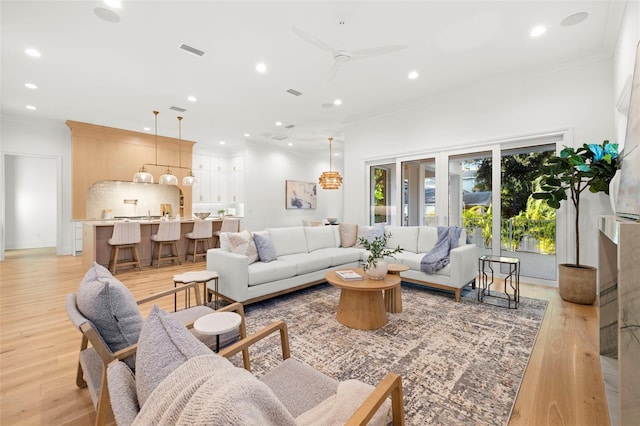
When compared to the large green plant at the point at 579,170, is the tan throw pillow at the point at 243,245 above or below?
below

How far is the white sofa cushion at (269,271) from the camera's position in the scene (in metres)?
3.34

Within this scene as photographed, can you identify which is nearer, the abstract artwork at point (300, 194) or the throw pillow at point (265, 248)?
the throw pillow at point (265, 248)

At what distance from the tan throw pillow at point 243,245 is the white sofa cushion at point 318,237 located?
3.77 ft

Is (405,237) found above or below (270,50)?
below

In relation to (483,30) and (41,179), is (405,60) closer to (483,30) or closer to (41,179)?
(483,30)

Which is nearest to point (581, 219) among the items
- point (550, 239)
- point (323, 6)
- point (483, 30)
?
point (550, 239)

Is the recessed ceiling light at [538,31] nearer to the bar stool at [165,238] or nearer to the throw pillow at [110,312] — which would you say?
the throw pillow at [110,312]

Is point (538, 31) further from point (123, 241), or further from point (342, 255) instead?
point (123, 241)

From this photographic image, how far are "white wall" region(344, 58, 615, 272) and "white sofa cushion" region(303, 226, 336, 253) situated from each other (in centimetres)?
167

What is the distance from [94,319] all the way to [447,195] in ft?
17.6

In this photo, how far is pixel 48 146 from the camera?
666cm

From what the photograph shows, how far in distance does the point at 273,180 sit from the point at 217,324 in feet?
25.0

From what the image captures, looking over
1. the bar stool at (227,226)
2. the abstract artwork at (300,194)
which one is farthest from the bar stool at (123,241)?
the abstract artwork at (300,194)

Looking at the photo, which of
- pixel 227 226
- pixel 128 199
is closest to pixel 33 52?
pixel 227 226
